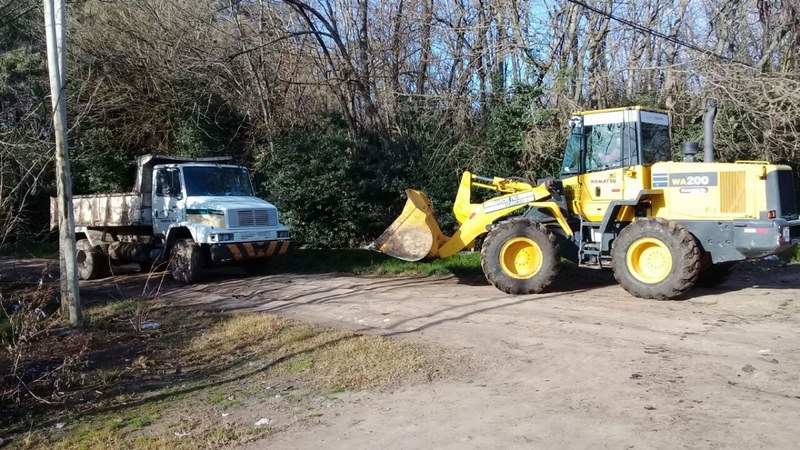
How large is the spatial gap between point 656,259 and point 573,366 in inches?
171

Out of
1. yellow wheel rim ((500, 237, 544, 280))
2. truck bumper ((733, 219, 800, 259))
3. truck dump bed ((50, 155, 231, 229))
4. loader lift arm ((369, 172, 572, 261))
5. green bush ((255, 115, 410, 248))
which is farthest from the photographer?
green bush ((255, 115, 410, 248))

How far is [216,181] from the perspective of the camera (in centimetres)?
1534

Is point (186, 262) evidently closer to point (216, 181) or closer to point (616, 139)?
point (216, 181)

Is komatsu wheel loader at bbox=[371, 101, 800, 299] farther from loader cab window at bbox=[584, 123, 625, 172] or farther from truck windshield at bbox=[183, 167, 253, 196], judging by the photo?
truck windshield at bbox=[183, 167, 253, 196]

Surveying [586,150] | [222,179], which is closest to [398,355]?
[586,150]

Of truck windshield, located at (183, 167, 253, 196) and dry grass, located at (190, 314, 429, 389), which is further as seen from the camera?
truck windshield, located at (183, 167, 253, 196)

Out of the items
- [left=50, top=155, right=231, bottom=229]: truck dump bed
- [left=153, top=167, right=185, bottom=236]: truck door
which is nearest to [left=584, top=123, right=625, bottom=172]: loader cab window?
[left=153, top=167, right=185, bottom=236]: truck door

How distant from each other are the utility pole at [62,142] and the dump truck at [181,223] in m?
3.77

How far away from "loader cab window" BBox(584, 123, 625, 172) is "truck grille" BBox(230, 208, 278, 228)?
6908mm

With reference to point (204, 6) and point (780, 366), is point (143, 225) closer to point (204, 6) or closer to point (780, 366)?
point (204, 6)

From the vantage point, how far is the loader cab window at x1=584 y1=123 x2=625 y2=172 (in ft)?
37.1

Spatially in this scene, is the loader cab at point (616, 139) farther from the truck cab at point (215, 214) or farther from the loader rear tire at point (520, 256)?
the truck cab at point (215, 214)

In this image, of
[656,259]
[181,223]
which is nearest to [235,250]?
[181,223]

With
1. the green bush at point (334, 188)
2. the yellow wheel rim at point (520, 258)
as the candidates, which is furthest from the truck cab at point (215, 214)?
the yellow wheel rim at point (520, 258)
